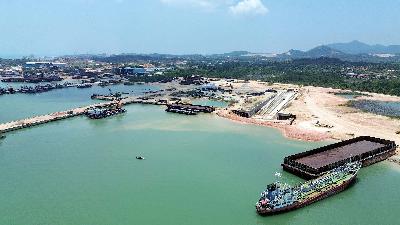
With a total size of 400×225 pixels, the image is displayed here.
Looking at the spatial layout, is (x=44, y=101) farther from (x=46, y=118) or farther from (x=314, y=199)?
(x=314, y=199)

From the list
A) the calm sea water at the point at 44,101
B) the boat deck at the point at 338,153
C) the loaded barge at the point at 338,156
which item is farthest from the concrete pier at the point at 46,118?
the boat deck at the point at 338,153

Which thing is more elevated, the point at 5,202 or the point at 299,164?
the point at 299,164

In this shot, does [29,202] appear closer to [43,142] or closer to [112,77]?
[43,142]

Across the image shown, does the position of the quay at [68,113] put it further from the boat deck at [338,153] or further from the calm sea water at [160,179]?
the boat deck at [338,153]

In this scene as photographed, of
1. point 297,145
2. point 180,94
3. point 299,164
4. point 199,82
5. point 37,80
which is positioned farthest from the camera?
point 37,80

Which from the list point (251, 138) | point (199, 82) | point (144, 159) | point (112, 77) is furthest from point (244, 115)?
point (112, 77)

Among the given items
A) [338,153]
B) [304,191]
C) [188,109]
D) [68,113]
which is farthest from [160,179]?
[68,113]

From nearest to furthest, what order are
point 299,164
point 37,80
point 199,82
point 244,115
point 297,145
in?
point 299,164 < point 297,145 < point 244,115 < point 199,82 < point 37,80
